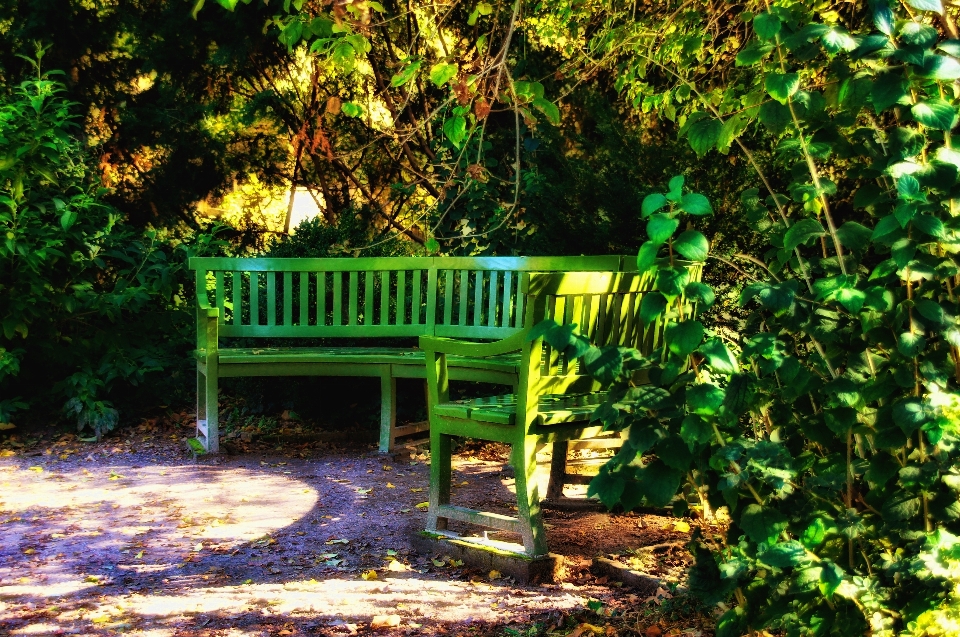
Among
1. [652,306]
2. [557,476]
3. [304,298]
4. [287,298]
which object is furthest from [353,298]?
[652,306]

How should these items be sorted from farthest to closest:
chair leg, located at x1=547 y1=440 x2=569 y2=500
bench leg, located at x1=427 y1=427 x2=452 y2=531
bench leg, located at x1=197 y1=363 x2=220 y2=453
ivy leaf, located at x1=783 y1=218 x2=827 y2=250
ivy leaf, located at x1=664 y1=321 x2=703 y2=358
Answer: bench leg, located at x1=197 y1=363 x2=220 y2=453
chair leg, located at x1=547 y1=440 x2=569 y2=500
bench leg, located at x1=427 y1=427 x2=452 y2=531
ivy leaf, located at x1=783 y1=218 x2=827 y2=250
ivy leaf, located at x1=664 y1=321 x2=703 y2=358

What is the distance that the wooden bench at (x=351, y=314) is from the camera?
21.4ft

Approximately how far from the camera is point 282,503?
5.33 metres

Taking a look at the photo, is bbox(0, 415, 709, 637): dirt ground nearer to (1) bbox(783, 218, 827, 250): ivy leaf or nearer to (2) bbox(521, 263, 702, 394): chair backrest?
(2) bbox(521, 263, 702, 394): chair backrest

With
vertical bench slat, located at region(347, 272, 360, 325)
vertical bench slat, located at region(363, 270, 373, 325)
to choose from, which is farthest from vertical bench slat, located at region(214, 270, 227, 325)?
vertical bench slat, located at region(363, 270, 373, 325)

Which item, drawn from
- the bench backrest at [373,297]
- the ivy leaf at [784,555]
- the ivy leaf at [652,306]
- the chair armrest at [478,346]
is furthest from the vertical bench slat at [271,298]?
the ivy leaf at [784,555]

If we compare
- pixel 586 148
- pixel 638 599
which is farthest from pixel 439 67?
pixel 586 148

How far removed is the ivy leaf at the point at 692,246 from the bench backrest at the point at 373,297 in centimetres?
428

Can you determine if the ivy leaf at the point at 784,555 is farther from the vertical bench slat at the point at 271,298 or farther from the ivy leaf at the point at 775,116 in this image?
the vertical bench slat at the point at 271,298

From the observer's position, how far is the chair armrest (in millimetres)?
4062

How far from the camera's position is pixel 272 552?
445cm

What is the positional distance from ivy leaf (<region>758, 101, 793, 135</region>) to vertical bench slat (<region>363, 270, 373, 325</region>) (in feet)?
15.4

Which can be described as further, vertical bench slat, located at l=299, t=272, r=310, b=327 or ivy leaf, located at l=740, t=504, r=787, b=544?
vertical bench slat, located at l=299, t=272, r=310, b=327

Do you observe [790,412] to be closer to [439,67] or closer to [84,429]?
[439,67]
